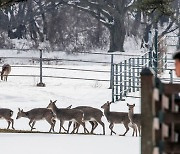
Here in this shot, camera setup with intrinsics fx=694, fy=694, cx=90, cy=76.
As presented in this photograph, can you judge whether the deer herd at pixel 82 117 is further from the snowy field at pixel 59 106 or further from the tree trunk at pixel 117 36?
the tree trunk at pixel 117 36

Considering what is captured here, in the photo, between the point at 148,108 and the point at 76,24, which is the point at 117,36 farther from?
the point at 148,108

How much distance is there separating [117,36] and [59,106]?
34.7 meters

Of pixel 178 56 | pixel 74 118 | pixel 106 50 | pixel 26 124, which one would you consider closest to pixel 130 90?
pixel 26 124

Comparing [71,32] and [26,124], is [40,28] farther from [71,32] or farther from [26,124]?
[26,124]

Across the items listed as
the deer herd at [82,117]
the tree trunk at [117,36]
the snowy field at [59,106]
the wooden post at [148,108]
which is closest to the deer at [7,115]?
the deer herd at [82,117]

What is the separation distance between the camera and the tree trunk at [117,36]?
177ft

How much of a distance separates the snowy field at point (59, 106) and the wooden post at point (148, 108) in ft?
14.9

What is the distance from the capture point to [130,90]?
77.2 feet

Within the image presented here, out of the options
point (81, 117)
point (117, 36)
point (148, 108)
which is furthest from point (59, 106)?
point (117, 36)

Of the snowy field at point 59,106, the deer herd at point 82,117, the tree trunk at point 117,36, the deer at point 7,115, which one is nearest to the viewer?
the snowy field at point 59,106

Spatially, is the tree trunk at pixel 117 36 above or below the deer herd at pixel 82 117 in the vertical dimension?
above

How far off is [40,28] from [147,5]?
50.4 m

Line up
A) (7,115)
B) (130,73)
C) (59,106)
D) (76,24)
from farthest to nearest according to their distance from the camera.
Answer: (76,24) < (130,73) < (59,106) < (7,115)

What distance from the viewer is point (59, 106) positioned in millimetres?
20562
